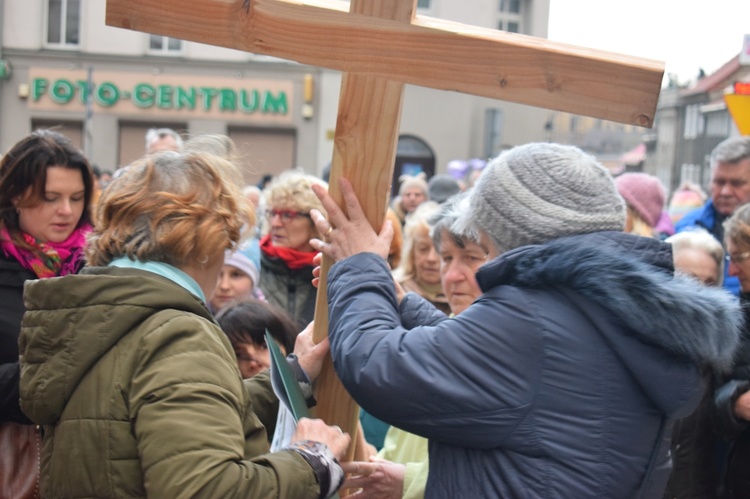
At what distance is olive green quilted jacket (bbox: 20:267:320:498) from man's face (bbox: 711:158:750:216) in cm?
382

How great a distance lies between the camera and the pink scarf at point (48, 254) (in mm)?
2934

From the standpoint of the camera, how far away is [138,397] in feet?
5.98

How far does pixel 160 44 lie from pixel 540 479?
67.2ft

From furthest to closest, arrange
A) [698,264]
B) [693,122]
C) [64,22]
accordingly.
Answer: [693,122]
[64,22]
[698,264]

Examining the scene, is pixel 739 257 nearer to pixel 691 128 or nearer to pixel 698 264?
pixel 698 264

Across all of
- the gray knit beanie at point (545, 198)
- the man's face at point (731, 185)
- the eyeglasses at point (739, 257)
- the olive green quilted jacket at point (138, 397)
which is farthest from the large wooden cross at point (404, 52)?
the man's face at point (731, 185)

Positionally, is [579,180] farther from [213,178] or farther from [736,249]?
[736,249]

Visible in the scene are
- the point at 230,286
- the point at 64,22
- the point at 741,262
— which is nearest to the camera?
the point at 741,262

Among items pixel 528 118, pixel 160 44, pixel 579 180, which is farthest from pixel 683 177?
pixel 579 180

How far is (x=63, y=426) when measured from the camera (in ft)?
6.32

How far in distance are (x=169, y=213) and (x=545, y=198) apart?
82cm

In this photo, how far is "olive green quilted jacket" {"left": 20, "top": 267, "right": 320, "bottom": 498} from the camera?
1776 mm

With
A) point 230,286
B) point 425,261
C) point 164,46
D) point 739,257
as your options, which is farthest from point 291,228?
point 164,46

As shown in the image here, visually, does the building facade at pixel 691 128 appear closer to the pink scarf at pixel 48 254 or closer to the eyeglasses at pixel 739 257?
the eyeglasses at pixel 739 257
